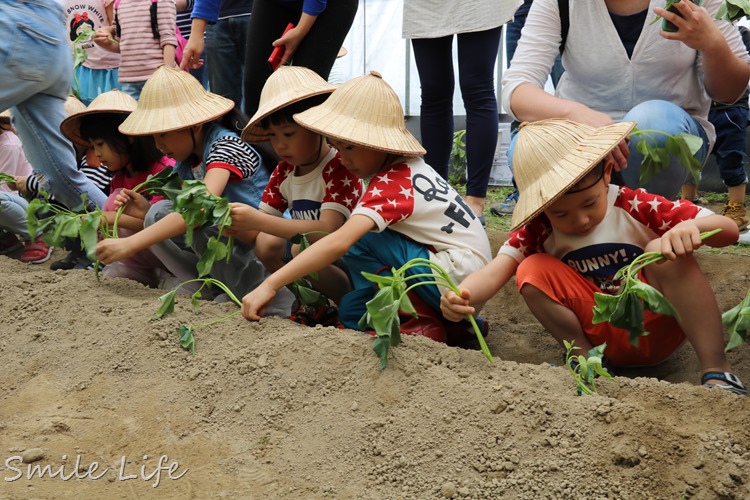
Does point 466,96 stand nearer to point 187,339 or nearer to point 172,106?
point 172,106

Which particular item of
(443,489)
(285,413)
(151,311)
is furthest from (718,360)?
(151,311)

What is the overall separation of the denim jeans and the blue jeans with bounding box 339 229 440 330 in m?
2.40

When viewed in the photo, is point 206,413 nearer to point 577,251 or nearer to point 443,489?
point 443,489

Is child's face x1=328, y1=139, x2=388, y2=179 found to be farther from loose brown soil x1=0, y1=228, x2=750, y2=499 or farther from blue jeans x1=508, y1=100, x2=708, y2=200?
loose brown soil x1=0, y1=228, x2=750, y2=499

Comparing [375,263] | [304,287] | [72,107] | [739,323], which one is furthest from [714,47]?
[72,107]

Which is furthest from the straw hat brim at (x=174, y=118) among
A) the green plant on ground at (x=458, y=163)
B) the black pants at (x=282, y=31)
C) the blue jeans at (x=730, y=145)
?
the green plant on ground at (x=458, y=163)

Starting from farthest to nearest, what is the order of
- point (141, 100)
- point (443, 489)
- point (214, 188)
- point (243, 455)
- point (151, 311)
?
1. point (141, 100)
2. point (214, 188)
3. point (151, 311)
4. point (243, 455)
5. point (443, 489)

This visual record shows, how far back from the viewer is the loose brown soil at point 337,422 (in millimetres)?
1775

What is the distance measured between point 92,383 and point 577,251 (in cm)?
157

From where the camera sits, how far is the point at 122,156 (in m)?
3.73

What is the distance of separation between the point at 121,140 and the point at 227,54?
2.81ft

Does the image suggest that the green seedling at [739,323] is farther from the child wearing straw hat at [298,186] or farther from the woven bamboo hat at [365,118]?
the child wearing straw hat at [298,186]

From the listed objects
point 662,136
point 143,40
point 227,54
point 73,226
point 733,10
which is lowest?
point 73,226

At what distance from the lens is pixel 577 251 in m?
2.50
